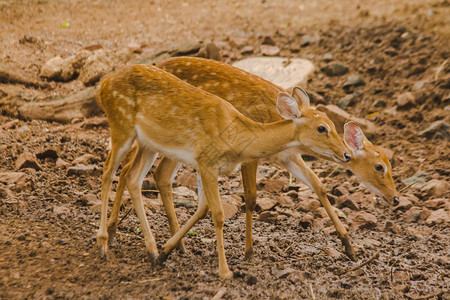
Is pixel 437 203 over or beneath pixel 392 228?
beneath

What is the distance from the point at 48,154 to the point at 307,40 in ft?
21.8

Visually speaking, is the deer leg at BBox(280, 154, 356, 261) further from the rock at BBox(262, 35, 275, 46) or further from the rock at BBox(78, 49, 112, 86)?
the rock at BBox(262, 35, 275, 46)

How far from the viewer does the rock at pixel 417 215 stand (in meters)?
6.57

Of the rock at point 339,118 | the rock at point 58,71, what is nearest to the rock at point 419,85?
the rock at point 339,118

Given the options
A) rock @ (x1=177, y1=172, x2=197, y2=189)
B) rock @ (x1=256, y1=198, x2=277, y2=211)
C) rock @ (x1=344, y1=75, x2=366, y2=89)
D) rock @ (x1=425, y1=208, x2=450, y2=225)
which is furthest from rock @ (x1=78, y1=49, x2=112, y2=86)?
rock @ (x1=425, y1=208, x2=450, y2=225)

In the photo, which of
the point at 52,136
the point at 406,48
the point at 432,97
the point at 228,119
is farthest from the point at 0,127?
the point at 406,48

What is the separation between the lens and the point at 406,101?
9.29 meters

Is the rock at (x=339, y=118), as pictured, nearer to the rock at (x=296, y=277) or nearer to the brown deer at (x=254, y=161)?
the brown deer at (x=254, y=161)

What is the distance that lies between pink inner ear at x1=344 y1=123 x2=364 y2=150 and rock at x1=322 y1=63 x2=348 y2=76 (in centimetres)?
550

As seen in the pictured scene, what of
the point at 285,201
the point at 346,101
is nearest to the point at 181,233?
the point at 285,201

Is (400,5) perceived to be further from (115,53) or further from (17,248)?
(17,248)

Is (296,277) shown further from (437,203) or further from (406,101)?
(406,101)

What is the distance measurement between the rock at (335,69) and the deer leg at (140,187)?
6.18m

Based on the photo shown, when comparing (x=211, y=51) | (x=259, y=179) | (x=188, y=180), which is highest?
(x=211, y=51)
